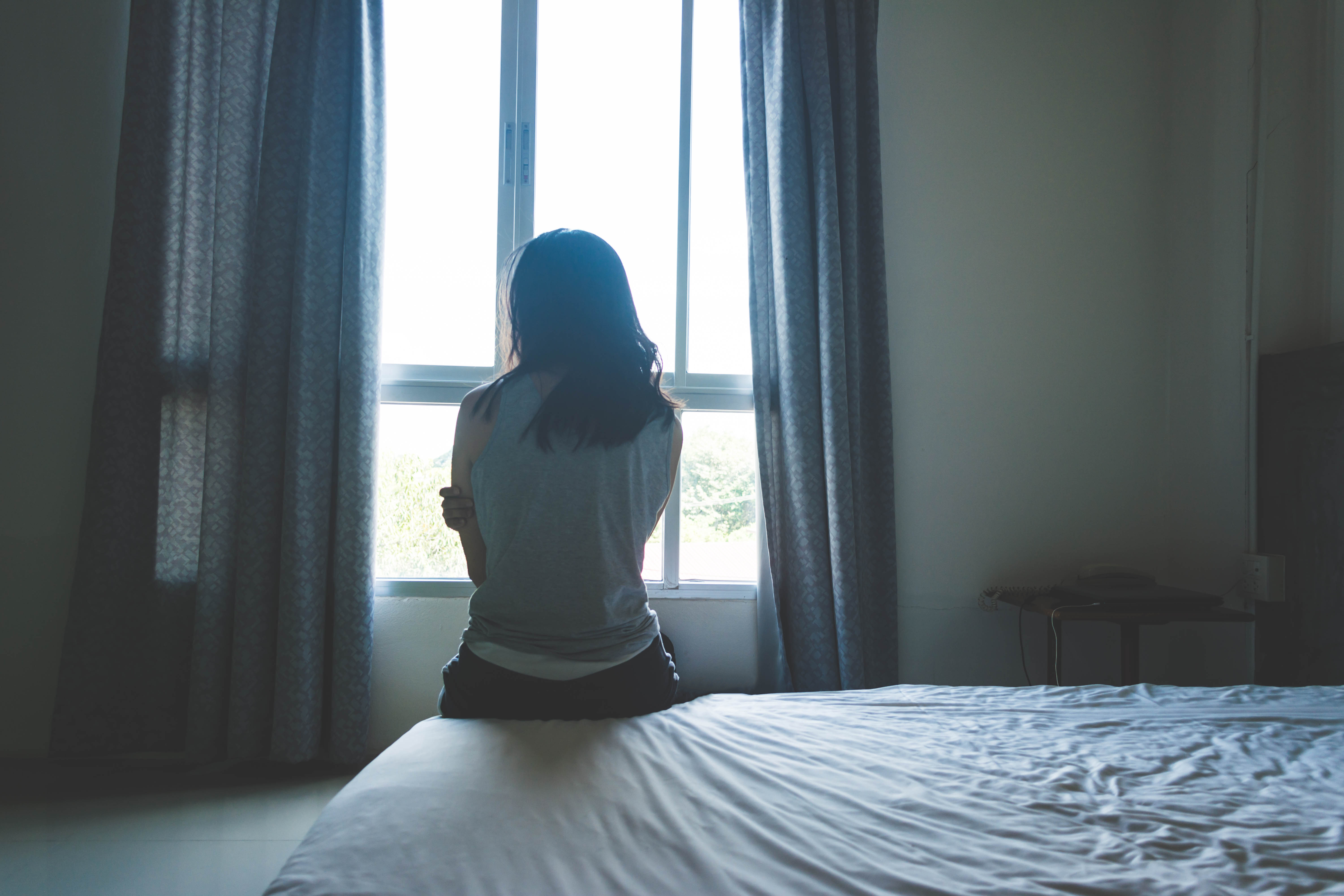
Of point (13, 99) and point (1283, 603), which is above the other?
point (13, 99)

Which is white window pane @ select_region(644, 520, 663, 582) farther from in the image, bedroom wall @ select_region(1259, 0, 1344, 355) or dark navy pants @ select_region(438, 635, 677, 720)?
bedroom wall @ select_region(1259, 0, 1344, 355)

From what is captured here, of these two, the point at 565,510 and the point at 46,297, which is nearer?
the point at 565,510

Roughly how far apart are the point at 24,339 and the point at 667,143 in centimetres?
209

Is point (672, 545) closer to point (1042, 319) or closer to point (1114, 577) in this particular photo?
point (1114, 577)

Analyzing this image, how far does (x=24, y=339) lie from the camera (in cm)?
194

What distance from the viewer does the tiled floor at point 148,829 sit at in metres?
1.33

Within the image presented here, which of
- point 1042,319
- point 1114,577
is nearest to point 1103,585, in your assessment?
point 1114,577

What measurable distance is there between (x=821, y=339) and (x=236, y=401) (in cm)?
176

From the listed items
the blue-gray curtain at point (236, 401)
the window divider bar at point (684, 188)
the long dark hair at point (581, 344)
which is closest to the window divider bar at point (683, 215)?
the window divider bar at point (684, 188)

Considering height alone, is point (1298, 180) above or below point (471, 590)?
above

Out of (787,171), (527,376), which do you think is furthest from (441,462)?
(787,171)

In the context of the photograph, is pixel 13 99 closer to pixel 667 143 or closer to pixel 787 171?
pixel 667 143

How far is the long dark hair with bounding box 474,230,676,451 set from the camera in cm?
97

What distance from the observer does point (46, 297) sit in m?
1.96
